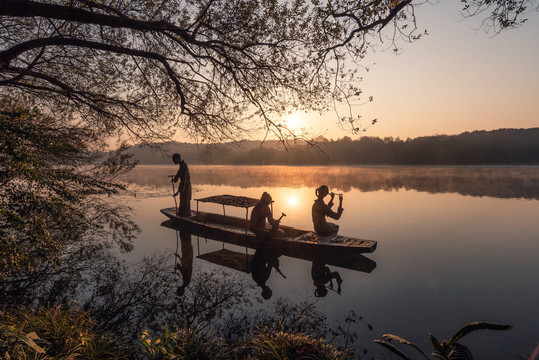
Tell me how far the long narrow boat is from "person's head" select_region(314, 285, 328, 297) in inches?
59.5

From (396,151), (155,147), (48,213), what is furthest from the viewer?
(396,151)

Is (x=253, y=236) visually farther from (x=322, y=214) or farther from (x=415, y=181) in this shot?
(x=415, y=181)

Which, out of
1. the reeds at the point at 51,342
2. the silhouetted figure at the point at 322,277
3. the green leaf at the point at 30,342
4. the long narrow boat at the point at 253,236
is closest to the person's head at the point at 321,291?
the silhouetted figure at the point at 322,277

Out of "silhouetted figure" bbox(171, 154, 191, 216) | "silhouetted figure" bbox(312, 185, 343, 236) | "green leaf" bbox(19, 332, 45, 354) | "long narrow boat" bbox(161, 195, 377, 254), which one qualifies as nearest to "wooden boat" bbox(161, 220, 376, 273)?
"long narrow boat" bbox(161, 195, 377, 254)

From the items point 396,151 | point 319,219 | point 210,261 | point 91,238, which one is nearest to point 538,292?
point 319,219

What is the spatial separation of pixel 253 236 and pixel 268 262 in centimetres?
126

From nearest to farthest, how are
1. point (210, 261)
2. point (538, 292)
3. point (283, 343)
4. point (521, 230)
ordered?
point (283, 343) → point (538, 292) → point (210, 261) → point (521, 230)

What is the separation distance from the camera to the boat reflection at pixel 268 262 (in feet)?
28.6

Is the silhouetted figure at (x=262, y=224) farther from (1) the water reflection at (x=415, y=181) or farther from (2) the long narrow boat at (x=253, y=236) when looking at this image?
(1) the water reflection at (x=415, y=181)

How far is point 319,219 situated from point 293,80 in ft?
16.0

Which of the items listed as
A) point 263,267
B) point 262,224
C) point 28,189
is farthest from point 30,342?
point 262,224

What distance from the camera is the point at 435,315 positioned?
7016mm

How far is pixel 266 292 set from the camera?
8.12 meters

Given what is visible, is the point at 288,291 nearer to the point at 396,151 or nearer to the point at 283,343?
the point at 283,343
